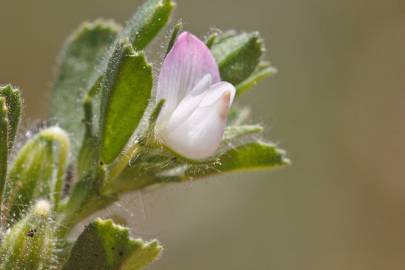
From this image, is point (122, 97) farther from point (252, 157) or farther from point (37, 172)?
point (252, 157)

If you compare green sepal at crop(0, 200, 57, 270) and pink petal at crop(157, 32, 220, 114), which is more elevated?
pink petal at crop(157, 32, 220, 114)

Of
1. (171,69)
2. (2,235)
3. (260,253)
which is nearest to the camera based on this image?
(171,69)

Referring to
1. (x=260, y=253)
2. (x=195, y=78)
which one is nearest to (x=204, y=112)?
(x=195, y=78)

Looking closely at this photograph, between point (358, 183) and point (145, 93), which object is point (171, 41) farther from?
point (358, 183)

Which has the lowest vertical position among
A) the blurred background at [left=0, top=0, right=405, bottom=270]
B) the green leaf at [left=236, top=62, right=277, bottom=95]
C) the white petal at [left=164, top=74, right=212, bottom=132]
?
the white petal at [left=164, top=74, right=212, bottom=132]

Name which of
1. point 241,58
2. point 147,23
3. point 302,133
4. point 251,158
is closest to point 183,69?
point 147,23

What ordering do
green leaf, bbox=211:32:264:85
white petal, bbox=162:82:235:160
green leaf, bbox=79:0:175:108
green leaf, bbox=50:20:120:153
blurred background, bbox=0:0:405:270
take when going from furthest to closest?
blurred background, bbox=0:0:405:270 < green leaf, bbox=50:20:120:153 < green leaf, bbox=211:32:264:85 < green leaf, bbox=79:0:175:108 < white petal, bbox=162:82:235:160

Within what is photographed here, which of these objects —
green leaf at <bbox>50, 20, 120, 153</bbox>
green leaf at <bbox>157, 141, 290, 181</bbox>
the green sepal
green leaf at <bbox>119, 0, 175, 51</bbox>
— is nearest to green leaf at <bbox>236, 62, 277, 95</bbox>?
green leaf at <bbox>157, 141, 290, 181</bbox>

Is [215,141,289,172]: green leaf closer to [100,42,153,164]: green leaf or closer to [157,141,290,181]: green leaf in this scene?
[157,141,290,181]: green leaf
